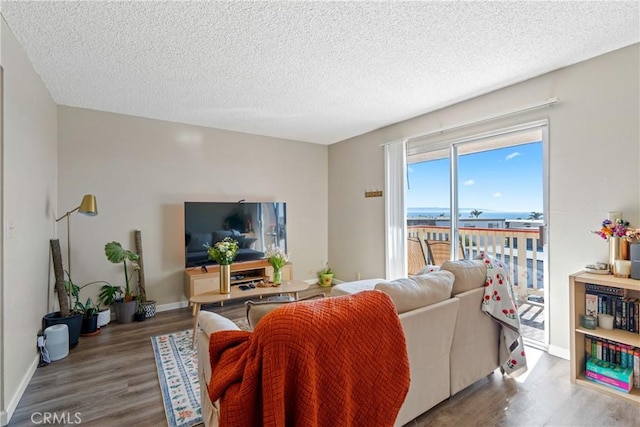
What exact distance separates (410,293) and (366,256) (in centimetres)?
290

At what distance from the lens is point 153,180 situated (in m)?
3.79

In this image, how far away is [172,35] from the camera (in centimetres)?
203

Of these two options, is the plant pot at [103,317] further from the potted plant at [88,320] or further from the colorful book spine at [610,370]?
the colorful book spine at [610,370]

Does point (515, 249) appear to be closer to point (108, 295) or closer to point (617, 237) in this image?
point (617, 237)

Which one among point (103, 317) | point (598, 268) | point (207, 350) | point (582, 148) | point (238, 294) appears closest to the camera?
point (207, 350)

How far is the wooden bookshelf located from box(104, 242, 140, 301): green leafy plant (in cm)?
409

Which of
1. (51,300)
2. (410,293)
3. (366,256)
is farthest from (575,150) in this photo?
(51,300)

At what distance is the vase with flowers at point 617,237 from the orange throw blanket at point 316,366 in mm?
1937

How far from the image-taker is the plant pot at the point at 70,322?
8.69 feet

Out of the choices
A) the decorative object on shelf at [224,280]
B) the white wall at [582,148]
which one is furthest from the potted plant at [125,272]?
the white wall at [582,148]

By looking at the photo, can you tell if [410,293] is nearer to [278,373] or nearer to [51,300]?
[278,373]

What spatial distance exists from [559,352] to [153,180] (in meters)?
4.60

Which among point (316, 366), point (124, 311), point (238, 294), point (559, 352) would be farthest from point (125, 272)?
point (559, 352)

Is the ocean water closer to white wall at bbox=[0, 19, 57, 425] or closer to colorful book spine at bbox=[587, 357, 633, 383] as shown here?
colorful book spine at bbox=[587, 357, 633, 383]
